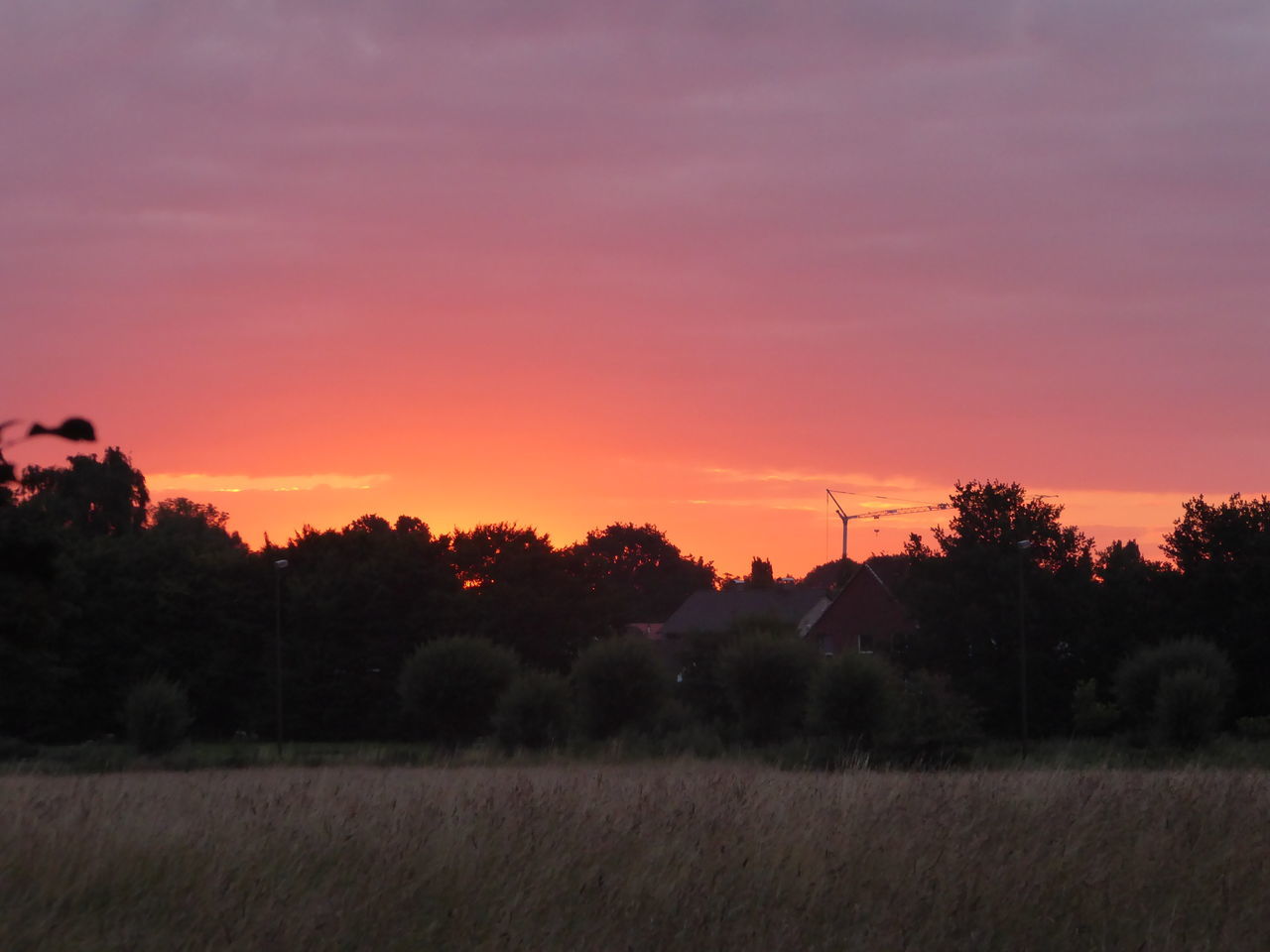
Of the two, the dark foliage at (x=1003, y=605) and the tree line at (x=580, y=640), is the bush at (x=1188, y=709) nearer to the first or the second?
the tree line at (x=580, y=640)

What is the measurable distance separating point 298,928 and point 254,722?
6448 cm

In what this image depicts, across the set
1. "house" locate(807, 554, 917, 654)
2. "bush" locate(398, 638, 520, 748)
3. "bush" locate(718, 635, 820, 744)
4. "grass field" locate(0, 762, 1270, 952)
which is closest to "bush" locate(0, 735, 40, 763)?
"bush" locate(398, 638, 520, 748)

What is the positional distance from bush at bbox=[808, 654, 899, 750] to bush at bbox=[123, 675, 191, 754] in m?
21.3

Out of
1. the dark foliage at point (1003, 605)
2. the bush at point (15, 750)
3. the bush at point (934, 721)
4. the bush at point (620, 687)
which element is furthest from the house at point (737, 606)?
the bush at point (934, 721)

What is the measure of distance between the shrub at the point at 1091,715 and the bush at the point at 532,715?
20.1 metres

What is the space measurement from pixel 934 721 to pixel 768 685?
12.0 metres

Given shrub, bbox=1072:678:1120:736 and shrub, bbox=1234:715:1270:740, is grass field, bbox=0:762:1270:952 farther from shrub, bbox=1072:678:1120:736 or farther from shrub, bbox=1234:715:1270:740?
shrub, bbox=1072:678:1120:736

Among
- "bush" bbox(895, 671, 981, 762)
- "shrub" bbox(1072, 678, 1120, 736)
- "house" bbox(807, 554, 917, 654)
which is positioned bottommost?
"shrub" bbox(1072, 678, 1120, 736)

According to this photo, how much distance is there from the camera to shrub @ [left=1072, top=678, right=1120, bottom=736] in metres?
53.0

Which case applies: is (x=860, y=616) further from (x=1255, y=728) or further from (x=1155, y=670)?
(x=1155, y=670)

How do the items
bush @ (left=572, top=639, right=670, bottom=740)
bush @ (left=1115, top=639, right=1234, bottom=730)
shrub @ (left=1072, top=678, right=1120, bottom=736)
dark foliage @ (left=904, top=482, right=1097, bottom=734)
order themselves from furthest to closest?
dark foliage @ (left=904, top=482, right=1097, bottom=734)
shrub @ (left=1072, top=678, right=1120, bottom=736)
bush @ (left=572, top=639, right=670, bottom=740)
bush @ (left=1115, top=639, right=1234, bottom=730)

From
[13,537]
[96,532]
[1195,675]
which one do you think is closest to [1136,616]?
[1195,675]

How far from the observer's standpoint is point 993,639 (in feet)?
210

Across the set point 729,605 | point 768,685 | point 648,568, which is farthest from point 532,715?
point 648,568
